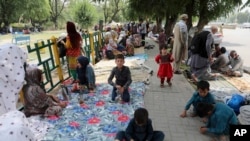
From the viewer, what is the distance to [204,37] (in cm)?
711

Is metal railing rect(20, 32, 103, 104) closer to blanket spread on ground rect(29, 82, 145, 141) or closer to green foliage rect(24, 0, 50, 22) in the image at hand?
blanket spread on ground rect(29, 82, 145, 141)

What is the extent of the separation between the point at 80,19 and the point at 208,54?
99.5ft

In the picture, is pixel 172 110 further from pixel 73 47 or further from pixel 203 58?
pixel 73 47

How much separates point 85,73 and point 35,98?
5.51 ft

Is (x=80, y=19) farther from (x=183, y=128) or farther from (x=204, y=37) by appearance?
(x=183, y=128)

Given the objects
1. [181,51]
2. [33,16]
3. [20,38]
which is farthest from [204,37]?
[33,16]

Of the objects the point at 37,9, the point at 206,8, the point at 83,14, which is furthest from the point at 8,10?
the point at 206,8

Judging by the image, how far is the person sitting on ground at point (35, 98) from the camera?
15.3 feet

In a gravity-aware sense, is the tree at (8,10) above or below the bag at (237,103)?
above

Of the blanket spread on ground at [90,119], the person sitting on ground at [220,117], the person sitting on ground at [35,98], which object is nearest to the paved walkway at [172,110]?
the person sitting on ground at [220,117]

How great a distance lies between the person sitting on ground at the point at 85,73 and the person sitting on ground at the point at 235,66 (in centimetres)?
488

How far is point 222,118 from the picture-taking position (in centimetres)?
389

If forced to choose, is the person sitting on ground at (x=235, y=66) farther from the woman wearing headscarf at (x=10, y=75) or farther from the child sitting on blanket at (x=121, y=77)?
the woman wearing headscarf at (x=10, y=75)

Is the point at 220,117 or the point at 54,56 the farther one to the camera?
the point at 54,56
